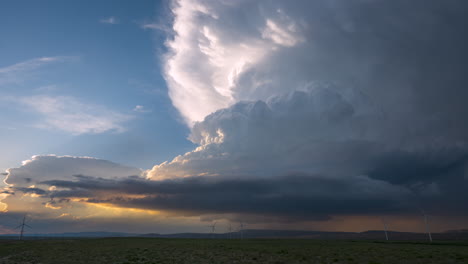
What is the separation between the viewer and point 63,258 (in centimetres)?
8381

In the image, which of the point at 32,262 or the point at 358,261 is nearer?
the point at 358,261

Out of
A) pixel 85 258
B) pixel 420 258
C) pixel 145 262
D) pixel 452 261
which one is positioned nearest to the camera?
pixel 452 261

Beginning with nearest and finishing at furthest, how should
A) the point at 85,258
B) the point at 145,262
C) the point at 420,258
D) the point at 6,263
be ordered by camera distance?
1. the point at 420,258
2. the point at 145,262
3. the point at 6,263
4. the point at 85,258

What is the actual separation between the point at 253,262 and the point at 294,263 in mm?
9062

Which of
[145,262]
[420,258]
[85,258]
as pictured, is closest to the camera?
[420,258]

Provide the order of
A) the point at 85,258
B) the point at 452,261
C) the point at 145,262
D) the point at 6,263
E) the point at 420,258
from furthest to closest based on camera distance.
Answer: the point at 85,258 < the point at 6,263 < the point at 145,262 < the point at 420,258 < the point at 452,261

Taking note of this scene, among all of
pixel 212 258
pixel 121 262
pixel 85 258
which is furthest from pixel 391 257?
→ pixel 85 258

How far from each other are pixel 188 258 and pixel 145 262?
35.2 ft

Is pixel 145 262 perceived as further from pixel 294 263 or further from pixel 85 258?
pixel 294 263

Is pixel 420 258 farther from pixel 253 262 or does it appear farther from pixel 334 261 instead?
pixel 253 262

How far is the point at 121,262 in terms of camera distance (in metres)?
72.8

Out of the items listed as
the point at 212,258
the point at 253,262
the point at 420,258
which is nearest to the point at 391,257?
the point at 420,258

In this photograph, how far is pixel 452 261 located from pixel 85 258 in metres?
87.0

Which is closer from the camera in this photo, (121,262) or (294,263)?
(294,263)
